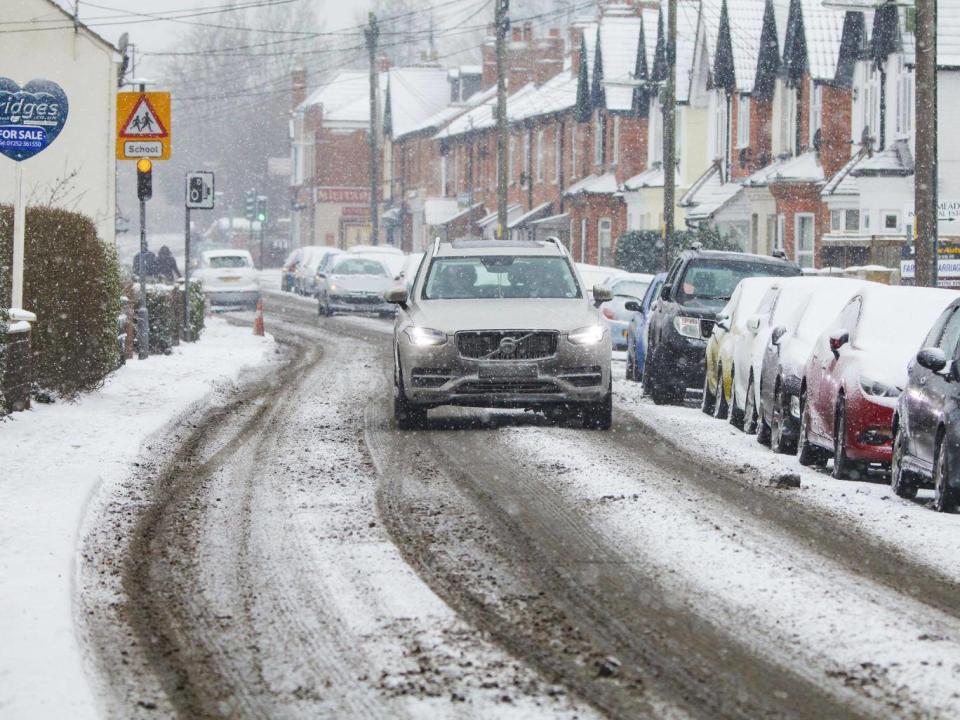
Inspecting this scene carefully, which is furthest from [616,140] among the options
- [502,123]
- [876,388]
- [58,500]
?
[58,500]

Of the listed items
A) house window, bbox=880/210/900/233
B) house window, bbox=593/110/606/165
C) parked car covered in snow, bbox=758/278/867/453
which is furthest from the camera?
house window, bbox=593/110/606/165

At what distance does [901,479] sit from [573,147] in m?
53.3

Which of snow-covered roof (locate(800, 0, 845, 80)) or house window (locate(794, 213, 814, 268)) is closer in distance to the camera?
snow-covered roof (locate(800, 0, 845, 80))

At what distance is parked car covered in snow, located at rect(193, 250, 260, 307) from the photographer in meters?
47.8

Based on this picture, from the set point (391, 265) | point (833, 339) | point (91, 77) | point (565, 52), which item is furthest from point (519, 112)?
point (833, 339)

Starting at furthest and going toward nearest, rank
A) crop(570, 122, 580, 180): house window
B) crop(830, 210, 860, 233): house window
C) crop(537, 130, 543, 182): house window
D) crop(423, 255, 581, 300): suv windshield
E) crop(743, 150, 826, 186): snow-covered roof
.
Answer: crop(537, 130, 543, 182): house window, crop(570, 122, 580, 180): house window, crop(743, 150, 826, 186): snow-covered roof, crop(830, 210, 860, 233): house window, crop(423, 255, 581, 300): suv windshield

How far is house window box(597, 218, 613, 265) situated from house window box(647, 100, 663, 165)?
11.2 feet

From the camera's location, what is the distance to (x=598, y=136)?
62375 millimetres

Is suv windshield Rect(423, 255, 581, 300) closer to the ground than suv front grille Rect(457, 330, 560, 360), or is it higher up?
higher up

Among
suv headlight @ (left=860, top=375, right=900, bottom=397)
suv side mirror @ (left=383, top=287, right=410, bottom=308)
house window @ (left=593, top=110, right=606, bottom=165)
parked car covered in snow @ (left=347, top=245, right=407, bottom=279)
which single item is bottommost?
suv headlight @ (left=860, top=375, right=900, bottom=397)

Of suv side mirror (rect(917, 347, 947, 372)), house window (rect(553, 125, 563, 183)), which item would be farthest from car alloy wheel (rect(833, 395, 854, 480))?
Answer: house window (rect(553, 125, 563, 183))

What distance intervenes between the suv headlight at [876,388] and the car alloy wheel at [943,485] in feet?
4.54

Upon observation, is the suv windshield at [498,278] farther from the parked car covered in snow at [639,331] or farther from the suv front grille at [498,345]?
the parked car covered in snow at [639,331]

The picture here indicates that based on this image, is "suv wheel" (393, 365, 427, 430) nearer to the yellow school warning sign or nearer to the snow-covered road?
the snow-covered road
